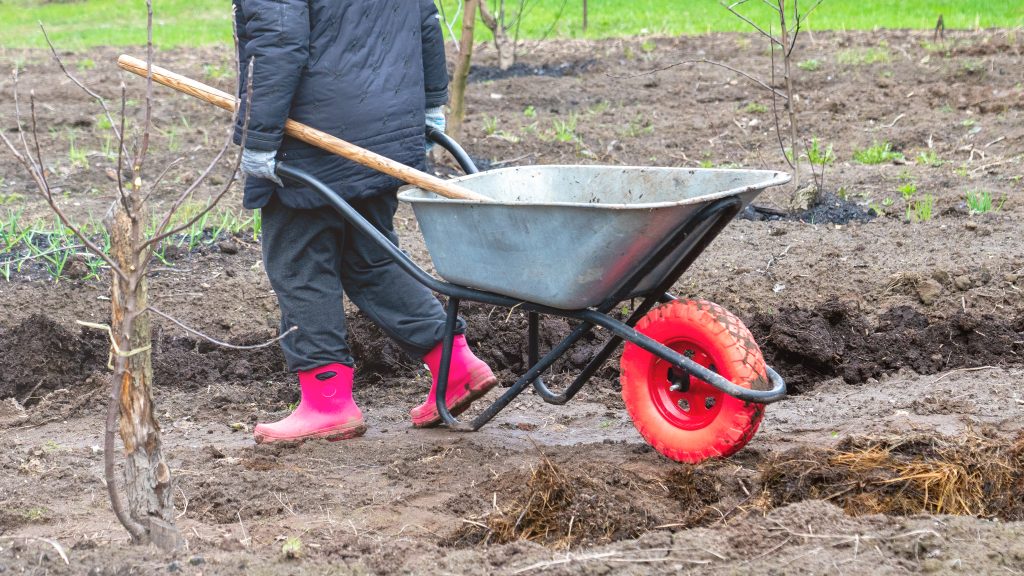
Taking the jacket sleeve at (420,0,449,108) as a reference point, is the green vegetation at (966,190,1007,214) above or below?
below

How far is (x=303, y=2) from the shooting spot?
125 inches

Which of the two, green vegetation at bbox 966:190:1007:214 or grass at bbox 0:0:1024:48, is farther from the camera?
grass at bbox 0:0:1024:48

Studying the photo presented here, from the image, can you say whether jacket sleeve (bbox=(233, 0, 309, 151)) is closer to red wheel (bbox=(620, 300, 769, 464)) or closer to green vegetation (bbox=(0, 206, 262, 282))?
red wheel (bbox=(620, 300, 769, 464))

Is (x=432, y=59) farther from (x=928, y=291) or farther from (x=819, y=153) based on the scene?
(x=819, y=153)

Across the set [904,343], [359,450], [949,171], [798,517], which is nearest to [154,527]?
Answer: [359,450]

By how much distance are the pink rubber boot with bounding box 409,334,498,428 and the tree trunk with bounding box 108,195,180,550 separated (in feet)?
4.70

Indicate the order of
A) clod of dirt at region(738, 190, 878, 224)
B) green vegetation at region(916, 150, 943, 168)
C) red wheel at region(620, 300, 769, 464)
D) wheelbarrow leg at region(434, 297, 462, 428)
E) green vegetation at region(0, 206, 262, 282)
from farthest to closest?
green vegetation at region(916, 150, 943, 168) → clod of dirt at region(738, 190, 878, 224) → green vegetation at region(0, 206, 262, 282) → wheelbarrow leg at region(434, 297, 462, 428) → red wheel at region(620, 300, 769, 464)

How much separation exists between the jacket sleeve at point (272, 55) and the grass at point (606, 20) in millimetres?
7910

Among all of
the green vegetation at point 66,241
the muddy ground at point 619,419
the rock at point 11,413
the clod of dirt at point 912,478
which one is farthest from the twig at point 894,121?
the rock at point 11,413

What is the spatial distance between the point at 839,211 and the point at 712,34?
739 cm

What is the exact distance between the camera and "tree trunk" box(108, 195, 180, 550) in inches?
86.4

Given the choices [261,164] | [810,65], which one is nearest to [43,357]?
[261,164]

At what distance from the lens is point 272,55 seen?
10.3 ft

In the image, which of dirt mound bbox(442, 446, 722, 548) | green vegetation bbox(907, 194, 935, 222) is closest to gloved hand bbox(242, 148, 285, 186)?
dirt mound bbox(442, 446, 722, 548)
